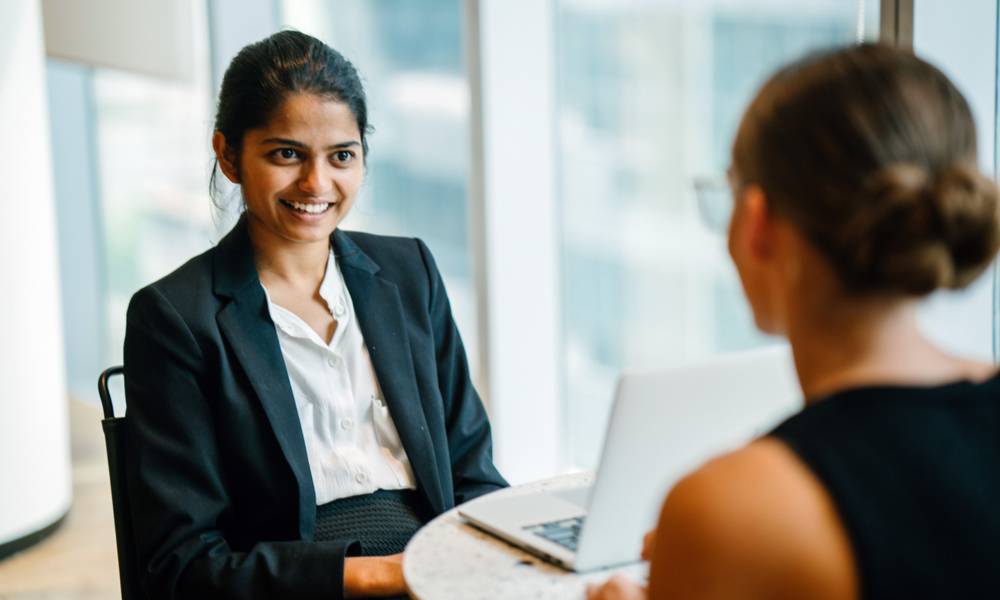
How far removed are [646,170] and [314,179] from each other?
3486mm

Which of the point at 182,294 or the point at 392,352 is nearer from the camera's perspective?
the point at 182,294

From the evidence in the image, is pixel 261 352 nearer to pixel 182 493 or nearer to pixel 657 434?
pixel 182 493

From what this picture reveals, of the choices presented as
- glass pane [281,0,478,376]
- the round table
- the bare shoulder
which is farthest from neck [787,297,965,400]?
glass pane [281,0,478,376]

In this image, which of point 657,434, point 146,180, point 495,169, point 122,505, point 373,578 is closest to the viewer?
point 657,434

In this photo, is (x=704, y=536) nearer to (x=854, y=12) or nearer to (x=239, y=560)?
(x=239, y=560)

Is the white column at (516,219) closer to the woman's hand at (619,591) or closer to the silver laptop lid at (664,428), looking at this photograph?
the silver laptop lid at (664,428)

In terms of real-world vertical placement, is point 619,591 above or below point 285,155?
below

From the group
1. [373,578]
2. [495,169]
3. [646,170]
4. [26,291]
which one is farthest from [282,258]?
[646,170]

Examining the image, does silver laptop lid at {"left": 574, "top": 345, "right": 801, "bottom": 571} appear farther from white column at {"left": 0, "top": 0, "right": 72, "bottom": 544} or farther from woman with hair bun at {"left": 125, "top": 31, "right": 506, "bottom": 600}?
white column at {"left": 0, "top": 0, "right": 72, "bottom": 544}

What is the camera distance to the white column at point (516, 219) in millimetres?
3229

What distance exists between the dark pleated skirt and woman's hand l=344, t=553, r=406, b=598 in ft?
0.29

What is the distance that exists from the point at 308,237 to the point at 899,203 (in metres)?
1.08

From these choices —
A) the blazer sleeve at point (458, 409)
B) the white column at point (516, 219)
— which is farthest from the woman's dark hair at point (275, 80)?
the white column at point (516, 219)

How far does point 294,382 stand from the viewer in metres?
1.74
